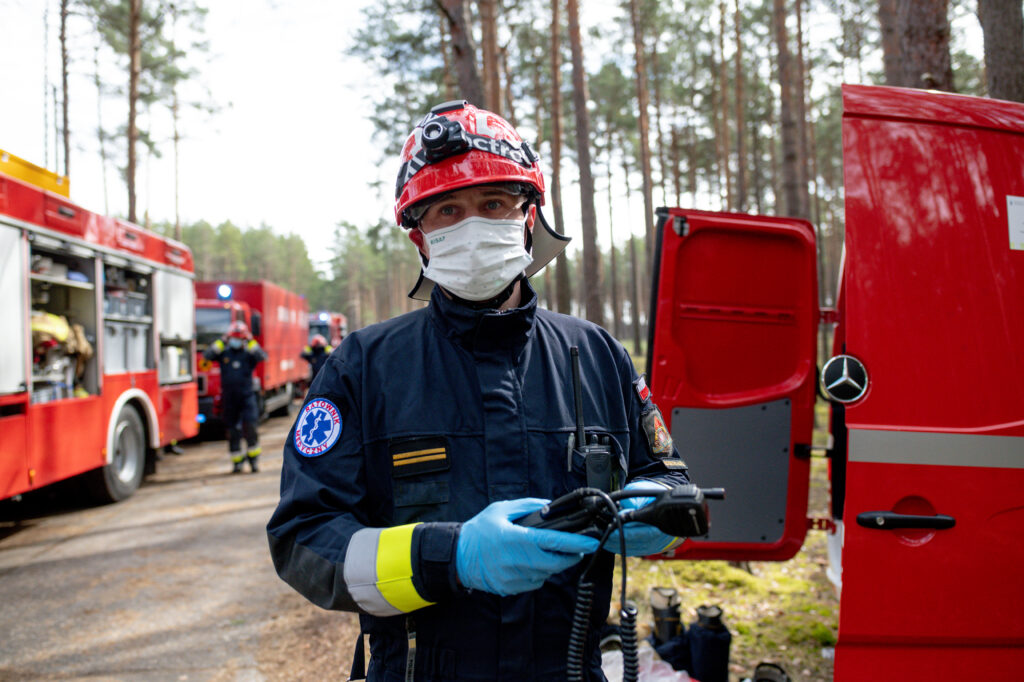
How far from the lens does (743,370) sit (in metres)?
3.54

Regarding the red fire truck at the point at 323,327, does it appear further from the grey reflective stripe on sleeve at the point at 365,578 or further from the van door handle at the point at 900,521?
the grey reflective stripe on sleeve at the point at 365,578

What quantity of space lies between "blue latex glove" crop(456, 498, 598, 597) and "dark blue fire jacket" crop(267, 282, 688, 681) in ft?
0.13

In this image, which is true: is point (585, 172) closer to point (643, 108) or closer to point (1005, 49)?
point (1005, 49)

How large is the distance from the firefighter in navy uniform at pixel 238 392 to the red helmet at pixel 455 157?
8414 mm

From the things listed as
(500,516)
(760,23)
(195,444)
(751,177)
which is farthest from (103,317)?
(751,177)

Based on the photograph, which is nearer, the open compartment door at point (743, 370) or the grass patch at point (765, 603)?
the open compartment door at point (743, 370)

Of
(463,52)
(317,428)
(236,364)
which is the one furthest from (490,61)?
(317,428)

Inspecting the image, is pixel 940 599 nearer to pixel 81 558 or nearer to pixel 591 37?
pixel 81 558

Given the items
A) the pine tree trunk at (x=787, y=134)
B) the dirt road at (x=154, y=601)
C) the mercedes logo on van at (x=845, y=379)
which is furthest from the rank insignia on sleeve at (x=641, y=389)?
the pine tree trunk at (x=787, y=134)

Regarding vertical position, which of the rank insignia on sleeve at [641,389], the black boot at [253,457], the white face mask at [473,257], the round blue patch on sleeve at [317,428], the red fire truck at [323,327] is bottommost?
the black boot at [253,457]

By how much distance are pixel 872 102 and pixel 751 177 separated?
95.4ft

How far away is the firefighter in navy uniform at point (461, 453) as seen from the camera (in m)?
1.40

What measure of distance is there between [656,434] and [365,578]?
86 centimetres

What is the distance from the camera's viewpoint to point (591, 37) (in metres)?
19.2
